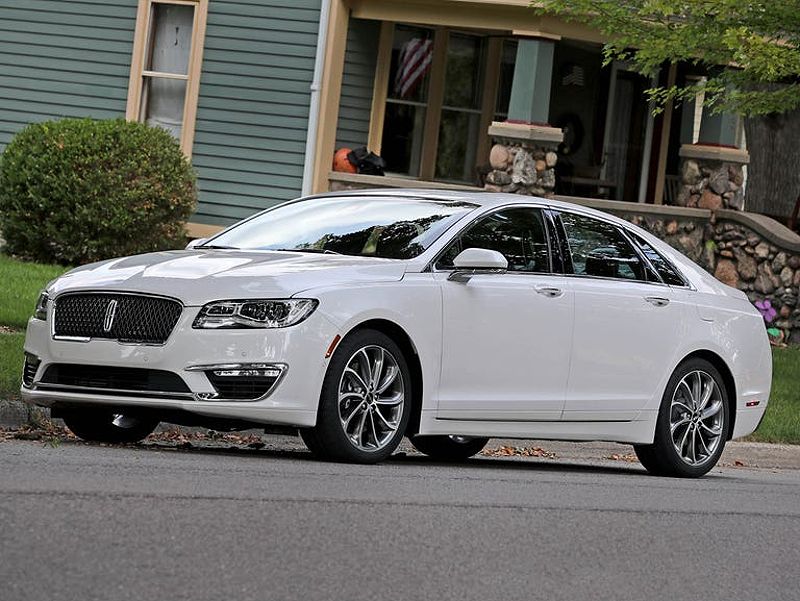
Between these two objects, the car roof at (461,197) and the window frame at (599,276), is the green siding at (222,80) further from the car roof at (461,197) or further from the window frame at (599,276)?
the car roof at (461,197)

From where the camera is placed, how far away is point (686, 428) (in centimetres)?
1057

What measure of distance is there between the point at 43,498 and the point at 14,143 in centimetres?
1455

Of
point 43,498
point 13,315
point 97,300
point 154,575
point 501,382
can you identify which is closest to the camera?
point 154,575

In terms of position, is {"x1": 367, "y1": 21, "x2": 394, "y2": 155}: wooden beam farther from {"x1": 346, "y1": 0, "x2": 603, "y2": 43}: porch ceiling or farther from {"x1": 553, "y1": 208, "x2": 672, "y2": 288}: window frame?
{"x1": 553, "y1": 208, "x2": 672, "y2": 288}: window frame

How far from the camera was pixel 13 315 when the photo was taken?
48.5 feet

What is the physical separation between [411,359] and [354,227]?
1034 mm

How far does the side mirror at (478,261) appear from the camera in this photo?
357 inches

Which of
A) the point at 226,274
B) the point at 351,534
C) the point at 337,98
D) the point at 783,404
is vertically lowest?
the point at 351,534

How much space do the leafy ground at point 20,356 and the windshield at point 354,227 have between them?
203 centimetres

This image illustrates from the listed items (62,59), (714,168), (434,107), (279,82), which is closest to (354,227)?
(279,82)

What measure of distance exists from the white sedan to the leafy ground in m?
2.10

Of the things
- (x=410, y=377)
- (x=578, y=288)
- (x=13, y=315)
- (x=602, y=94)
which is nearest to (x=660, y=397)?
(x=578, y=288)

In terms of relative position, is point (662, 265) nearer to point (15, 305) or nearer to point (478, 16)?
point (15, 305)

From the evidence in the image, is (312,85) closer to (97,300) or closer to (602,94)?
(602,94)
